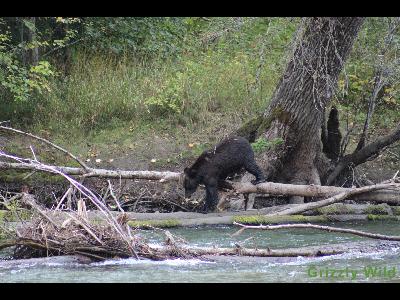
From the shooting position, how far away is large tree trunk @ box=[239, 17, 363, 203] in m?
12.1

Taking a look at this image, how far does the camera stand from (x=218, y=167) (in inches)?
474

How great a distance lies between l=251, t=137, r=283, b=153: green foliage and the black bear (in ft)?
1.58

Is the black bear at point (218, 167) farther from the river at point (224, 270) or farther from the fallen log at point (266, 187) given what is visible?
the river at point (224, 270)

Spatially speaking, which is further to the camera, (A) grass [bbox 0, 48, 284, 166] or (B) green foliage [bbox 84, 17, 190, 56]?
(B) green foliage [bbox 84, 17, 190, 56]

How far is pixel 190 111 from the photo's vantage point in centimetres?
1570

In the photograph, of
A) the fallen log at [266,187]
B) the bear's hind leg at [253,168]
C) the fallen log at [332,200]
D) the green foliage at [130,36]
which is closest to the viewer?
the fallen log at [332,200]

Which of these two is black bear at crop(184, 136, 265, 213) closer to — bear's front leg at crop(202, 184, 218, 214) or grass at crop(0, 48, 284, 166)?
bear's front leg at crop(202, 184, 218, 214)

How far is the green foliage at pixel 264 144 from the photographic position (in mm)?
12531

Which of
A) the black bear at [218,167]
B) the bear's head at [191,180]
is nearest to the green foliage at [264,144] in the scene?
the black bear at [218,167]

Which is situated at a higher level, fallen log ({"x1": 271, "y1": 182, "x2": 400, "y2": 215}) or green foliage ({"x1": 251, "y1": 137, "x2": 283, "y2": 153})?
green foliage ({"x1": 251, "y1": 137, "x2": 283, "y2": 153})

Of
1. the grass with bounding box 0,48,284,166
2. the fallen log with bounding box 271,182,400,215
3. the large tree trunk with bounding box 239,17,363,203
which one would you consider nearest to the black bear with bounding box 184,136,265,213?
the large tree trunk with bounding box 239,17,363,203

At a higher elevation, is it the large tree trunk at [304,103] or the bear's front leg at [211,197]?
the large tree trunk at [304,103]

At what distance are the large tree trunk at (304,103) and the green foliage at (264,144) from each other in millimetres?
63
